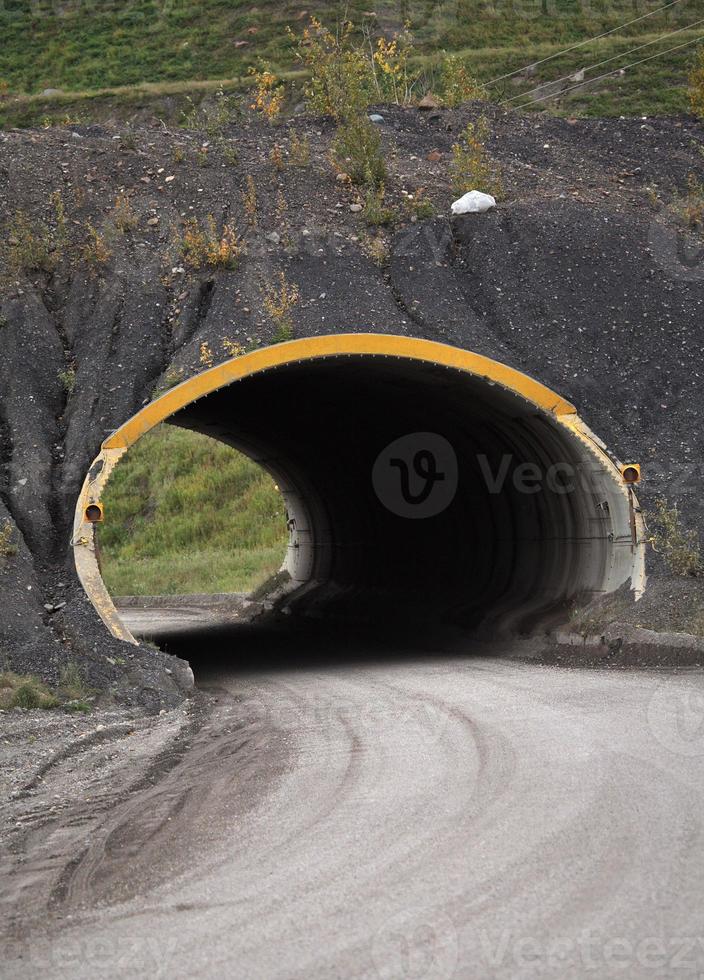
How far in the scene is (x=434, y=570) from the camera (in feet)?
69.7

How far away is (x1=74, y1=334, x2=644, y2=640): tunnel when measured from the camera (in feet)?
48.7

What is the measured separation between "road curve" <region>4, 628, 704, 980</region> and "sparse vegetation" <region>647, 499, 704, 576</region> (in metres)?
4.60

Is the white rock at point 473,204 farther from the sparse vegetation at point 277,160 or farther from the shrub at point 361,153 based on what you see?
the sparse vegetation at point 277,160

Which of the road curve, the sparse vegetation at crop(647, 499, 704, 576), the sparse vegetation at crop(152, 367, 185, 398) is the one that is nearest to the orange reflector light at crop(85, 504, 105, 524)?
the sparse vegetation at crop(152, 367, 185, 398)

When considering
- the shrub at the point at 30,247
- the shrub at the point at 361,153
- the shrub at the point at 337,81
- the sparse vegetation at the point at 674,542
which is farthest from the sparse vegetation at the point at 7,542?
the shrub at the point at 337,81

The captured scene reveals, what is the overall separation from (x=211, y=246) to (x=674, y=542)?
298 inches

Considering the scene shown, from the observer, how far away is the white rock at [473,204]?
18766 millimetres

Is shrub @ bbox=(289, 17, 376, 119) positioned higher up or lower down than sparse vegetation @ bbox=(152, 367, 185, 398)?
higher up

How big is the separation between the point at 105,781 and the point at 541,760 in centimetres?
292

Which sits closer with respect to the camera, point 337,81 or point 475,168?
point 475,168

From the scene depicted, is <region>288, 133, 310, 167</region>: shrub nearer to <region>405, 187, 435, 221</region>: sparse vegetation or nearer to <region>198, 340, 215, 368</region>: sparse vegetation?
<region>405, 187, 435, 221</region>: sparse vegetation

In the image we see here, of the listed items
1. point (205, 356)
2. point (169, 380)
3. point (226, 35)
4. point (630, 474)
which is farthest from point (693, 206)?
point (226, 35)

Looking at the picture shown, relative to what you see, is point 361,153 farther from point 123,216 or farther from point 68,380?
point 68,380

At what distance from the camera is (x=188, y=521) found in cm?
4116
